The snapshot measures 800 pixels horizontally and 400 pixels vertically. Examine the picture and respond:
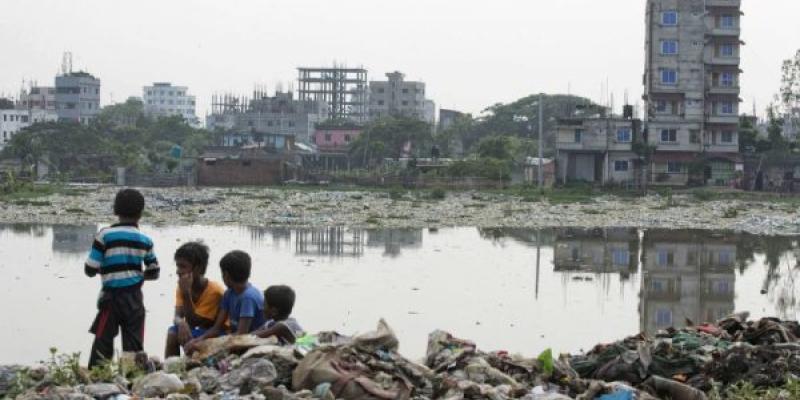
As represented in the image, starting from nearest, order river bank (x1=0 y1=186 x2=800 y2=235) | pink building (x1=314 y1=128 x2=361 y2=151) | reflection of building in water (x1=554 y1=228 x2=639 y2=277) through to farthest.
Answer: reflection of building in water (x1=554 y1=228 x2=639 y2=277) < river bank (x1=0 y1=186 x2=800 y2=235) < pink building (x1=314 y1=128 x2=361 y2=151)

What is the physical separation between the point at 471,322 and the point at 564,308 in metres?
2.26

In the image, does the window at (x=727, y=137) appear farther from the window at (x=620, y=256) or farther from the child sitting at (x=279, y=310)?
the child sitting at (x=279, y=310)

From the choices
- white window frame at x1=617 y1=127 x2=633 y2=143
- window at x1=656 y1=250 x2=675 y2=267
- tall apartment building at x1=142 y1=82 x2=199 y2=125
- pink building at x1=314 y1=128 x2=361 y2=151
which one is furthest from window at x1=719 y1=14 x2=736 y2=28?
tall apartment building at x1=142 y1=82 x2=199 y2=125

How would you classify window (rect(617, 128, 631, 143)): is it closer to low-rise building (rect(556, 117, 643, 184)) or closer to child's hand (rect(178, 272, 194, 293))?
low-rise building (rect(556, 117, 643, 184))

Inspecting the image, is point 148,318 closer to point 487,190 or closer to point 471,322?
point 471,322

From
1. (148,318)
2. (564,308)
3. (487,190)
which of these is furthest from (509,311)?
(487,190)

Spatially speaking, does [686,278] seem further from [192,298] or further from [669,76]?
[669,76]

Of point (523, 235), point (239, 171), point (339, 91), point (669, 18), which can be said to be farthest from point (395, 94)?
point (523, 235)

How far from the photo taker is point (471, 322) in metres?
16.0

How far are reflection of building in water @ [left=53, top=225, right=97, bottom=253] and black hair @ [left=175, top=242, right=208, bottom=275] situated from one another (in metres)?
18.5

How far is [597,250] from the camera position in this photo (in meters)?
29.6

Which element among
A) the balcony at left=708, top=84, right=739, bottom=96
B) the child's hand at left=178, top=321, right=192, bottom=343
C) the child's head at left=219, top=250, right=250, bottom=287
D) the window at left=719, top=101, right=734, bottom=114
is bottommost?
the child's hand at left=178, top=321, right=192, bottom=343

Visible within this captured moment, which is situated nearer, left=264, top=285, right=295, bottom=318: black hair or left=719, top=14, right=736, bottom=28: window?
left=264, top=285, right=295, bottom=318: black hair

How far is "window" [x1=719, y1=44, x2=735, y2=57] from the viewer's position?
6350 cm
